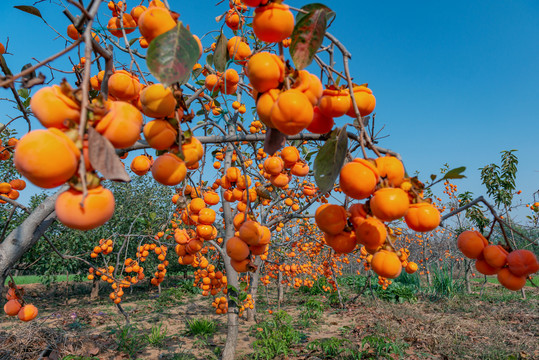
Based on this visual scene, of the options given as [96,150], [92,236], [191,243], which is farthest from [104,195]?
[92,236]

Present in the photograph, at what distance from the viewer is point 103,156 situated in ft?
1.64

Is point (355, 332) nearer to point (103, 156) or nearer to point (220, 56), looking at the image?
point (220, 56)

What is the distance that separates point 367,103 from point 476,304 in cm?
1000

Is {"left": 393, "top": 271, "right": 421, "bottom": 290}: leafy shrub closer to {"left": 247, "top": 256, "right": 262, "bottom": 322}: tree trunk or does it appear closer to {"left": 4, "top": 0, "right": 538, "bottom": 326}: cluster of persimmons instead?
{"left": 247, "top": 256, "right": 262, "bottom": 322}: tree trunk

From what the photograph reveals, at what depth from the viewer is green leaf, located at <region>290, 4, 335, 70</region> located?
0.75m

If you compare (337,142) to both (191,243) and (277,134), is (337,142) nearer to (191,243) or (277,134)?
(277,134)

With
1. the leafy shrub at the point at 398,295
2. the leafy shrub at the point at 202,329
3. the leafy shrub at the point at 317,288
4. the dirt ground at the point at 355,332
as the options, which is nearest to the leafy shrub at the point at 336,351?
the dirt ground at the point at 355,332

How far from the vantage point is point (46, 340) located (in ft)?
15.1

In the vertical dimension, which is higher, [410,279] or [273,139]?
[273,139]

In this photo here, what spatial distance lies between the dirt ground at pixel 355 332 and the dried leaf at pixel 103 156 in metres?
4.12

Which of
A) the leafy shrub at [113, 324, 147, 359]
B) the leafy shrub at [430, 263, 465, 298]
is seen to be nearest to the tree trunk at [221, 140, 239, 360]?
the leafy shrub at [113, 324, 147, 359]

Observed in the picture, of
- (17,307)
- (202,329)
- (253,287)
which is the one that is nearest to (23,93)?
(17,307)

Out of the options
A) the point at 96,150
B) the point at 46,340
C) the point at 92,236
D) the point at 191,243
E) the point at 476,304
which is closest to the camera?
the point at 96,150

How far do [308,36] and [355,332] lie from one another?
652cm
